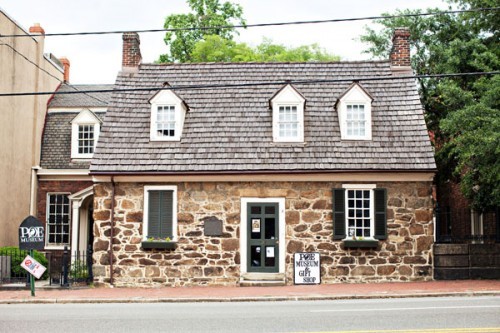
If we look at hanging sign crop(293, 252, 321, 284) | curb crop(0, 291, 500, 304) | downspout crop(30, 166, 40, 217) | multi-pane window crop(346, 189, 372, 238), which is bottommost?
curb crop(0, 291, 500, 304)

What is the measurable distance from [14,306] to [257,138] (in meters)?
8.56

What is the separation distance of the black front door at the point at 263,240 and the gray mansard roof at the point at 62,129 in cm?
944

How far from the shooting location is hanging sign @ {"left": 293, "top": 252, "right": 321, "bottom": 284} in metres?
19.0

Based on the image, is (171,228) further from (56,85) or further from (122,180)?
(56,85)

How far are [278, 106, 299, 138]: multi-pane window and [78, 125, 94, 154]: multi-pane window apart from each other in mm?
9550

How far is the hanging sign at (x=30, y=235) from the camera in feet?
56.1

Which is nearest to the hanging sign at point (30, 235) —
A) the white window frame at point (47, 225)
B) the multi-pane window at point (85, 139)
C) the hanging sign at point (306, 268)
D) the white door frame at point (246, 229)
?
the white door frame at point (246, 229)

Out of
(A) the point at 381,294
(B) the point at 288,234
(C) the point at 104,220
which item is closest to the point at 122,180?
(C) the point at 104,220

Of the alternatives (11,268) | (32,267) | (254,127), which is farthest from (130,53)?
(32,267)

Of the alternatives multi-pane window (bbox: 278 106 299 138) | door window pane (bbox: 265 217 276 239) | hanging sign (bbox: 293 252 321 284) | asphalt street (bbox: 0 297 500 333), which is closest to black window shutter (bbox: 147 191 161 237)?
door window pane (bbox: 265 217 276 239)

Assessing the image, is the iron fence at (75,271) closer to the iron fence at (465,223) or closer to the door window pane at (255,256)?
the door window pane at (255,256)

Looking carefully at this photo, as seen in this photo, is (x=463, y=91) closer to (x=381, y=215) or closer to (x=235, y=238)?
(x=381, y=215)

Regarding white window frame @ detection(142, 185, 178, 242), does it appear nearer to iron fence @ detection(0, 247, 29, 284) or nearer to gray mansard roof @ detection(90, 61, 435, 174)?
gray mansard roof @ detection(90, 61, 435, 174)

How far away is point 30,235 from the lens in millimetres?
17109
